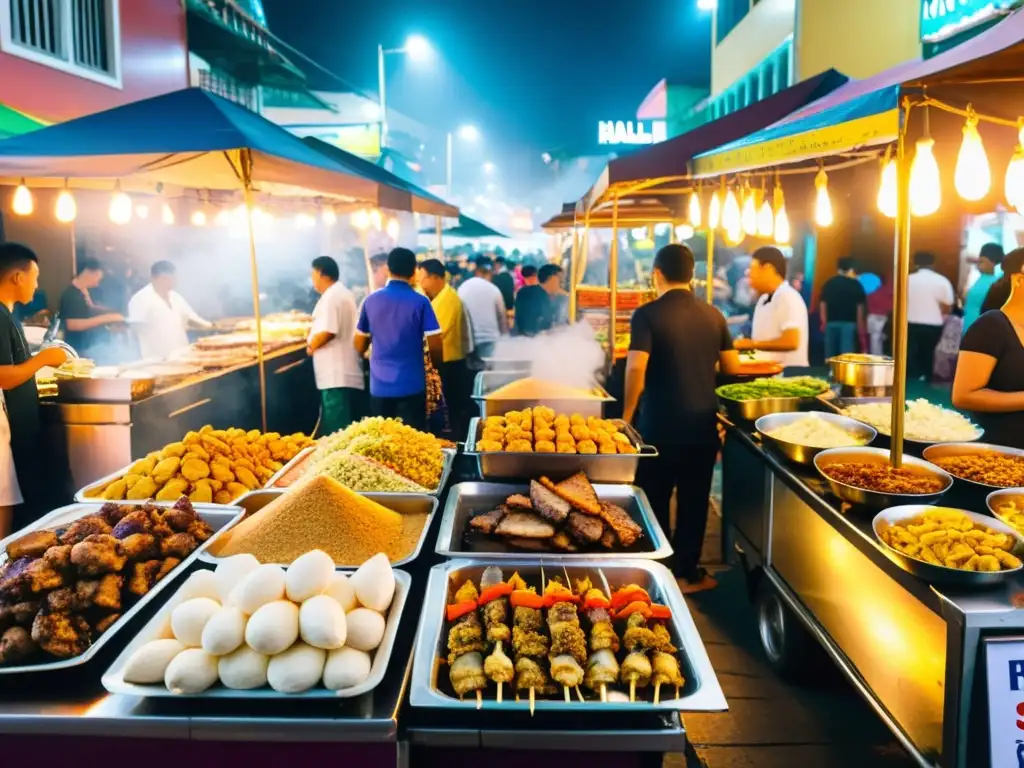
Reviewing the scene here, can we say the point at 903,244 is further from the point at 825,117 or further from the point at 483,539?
the point at 483,539

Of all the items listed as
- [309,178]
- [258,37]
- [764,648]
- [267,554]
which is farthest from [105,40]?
[764,648]

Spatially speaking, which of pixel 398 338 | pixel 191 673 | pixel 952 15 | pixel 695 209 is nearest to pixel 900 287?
pixel 191 673

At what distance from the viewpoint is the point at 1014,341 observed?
3.98m

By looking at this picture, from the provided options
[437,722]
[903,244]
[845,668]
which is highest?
[903,244]

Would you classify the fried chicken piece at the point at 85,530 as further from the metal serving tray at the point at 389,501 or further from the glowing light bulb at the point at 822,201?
the glowing light bulb at the point at 822,201

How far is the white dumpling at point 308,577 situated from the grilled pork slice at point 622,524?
1.19 m

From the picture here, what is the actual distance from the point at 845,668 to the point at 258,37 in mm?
16300

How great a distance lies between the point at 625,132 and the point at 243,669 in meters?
23.1

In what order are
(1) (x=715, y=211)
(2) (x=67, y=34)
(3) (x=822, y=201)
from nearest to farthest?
(3) (x=822, y=201)
(1) (x=715, y=211)
(2) (x=67, y=34)

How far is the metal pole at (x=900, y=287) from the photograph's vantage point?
3.12 meters

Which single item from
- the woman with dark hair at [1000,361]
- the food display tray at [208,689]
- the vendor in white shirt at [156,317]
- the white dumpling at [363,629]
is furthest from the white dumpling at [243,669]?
the vendor in white shirt at [156,317]

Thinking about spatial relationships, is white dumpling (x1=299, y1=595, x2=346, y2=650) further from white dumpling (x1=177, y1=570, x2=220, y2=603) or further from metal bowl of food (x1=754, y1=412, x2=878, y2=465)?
metal bowl of food (x1=754, y1=412, x2=878, y2=465)

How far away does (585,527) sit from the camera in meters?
2.92

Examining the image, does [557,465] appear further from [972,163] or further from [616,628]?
[972,163]
